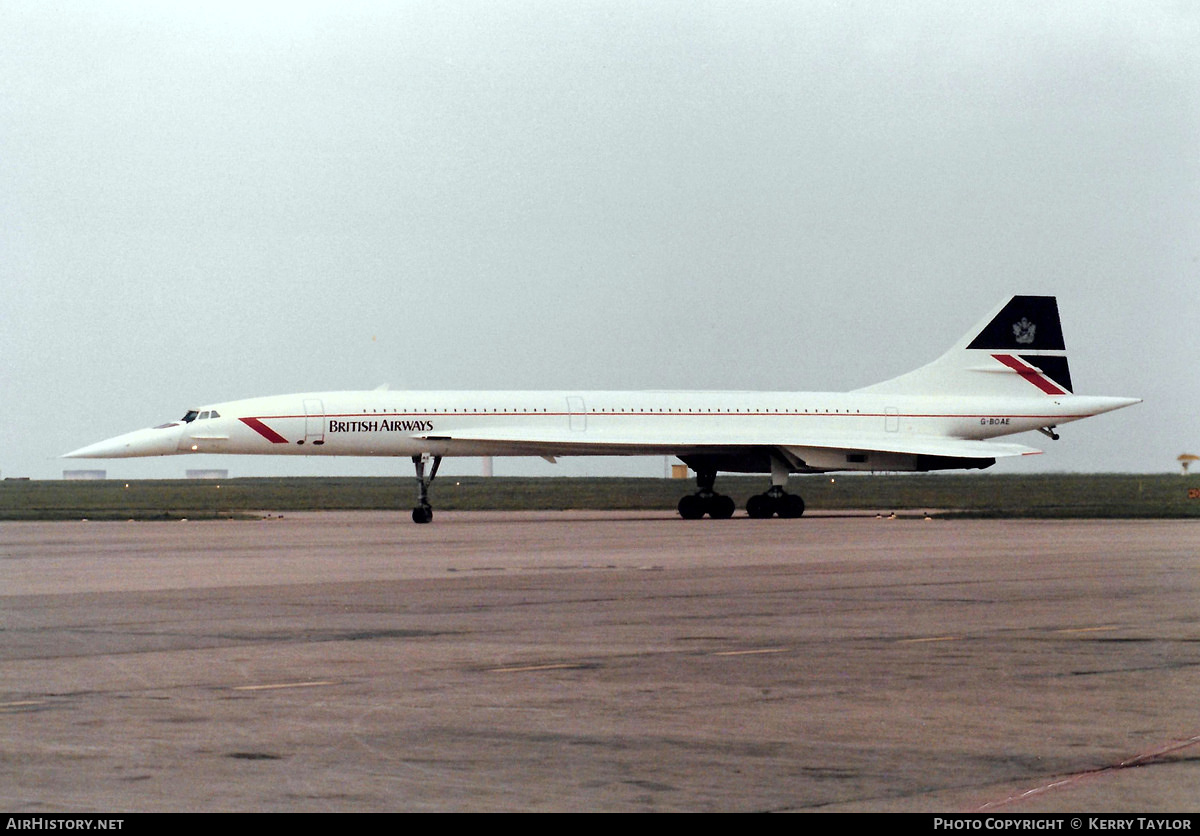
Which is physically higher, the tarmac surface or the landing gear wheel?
the landing gear wheel

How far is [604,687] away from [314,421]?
30.0 m

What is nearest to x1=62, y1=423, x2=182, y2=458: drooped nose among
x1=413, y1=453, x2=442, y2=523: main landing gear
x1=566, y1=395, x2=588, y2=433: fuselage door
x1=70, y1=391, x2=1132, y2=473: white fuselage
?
x1=70, y1=391, x2=1132, y2=473: white fuselage

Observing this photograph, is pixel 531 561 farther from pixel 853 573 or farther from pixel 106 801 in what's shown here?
pixel 106 801

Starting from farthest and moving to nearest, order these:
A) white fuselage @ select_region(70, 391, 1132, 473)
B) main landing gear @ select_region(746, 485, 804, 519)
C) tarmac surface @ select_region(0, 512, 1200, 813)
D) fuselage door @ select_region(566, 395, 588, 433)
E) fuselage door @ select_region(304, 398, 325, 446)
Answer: main landing gear @ select_region(746, 485, 804, 519) < fuselage door @ select_region(566, 395, 588, 433) < white fuselage @ select_region(70, 391, 1132, 473) < fuselage door @ select_region(304, 398, 325, 446) < tarmac surface @ select_region(0, 512, 1200, 813)

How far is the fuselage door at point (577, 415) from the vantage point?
41375 mm

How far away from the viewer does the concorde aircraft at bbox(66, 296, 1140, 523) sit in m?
39.6

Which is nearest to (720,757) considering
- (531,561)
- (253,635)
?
(253,635)

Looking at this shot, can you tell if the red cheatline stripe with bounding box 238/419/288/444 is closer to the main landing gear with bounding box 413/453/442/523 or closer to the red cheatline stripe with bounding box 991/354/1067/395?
the main landing gear with bounding box 413/453/442/523

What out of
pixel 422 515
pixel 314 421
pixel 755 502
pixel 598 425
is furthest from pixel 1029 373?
pixel 314 421

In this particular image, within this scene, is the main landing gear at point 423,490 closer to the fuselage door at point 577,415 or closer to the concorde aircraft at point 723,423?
the concorde aircraft at point 723,423

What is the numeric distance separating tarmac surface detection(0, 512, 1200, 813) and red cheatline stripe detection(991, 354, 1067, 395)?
25712 mm

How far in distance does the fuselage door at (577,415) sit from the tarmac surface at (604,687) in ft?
64.8

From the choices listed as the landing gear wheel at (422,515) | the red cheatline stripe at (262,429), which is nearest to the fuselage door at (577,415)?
the landing gear wheel at (422,515)

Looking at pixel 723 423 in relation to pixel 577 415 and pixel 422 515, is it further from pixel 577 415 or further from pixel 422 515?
pixel 422 515
